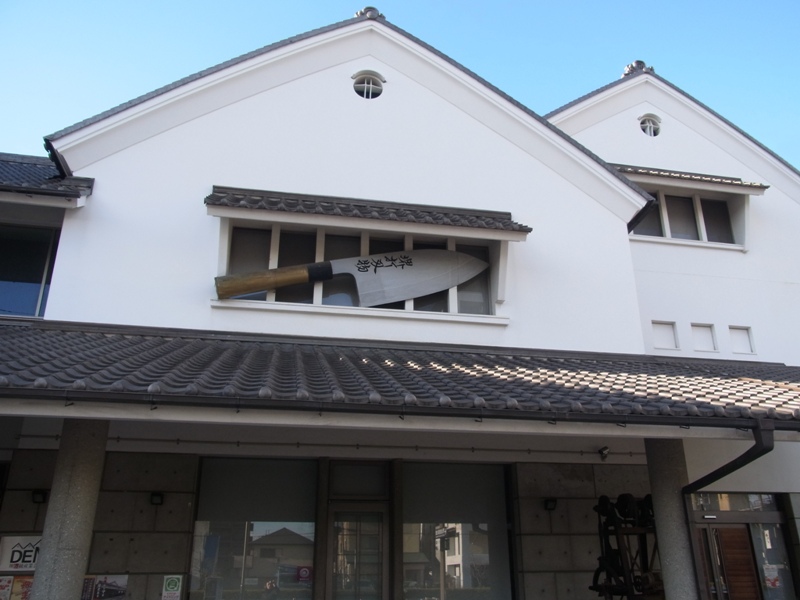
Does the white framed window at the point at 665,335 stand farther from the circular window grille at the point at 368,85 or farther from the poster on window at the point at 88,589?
the poster on window at the point at 88,589

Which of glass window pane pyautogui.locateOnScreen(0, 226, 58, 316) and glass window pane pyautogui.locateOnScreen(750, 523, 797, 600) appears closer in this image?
glass window pane pyautogui.locateOnScreen(0, 226, 58, 316)

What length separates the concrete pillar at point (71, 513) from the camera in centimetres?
564

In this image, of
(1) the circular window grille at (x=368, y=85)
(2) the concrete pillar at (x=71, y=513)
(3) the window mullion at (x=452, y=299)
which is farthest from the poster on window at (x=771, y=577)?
(1) the circular window grille at (x=368, y=85)

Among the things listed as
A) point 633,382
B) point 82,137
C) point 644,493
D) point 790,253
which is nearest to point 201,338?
point 82,137

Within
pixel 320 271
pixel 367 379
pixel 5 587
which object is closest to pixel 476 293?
pixel 320 271

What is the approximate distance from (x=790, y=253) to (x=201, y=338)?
1048 cm

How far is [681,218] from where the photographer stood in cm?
1181

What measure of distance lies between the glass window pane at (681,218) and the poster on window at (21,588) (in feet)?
36.3

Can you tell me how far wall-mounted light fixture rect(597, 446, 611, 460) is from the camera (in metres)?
8.86

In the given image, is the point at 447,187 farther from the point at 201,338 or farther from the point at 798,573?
the point at 798,573

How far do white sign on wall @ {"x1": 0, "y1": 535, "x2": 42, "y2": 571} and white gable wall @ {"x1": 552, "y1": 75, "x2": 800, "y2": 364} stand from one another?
9.24 meters

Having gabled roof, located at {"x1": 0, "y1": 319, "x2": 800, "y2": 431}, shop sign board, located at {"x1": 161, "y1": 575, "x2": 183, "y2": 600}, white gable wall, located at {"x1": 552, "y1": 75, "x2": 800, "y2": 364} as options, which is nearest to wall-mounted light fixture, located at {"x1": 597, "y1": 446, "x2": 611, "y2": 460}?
gabled roof, located at {"x1": 0, "y1": 319, "x2": 800, "y2": 431}

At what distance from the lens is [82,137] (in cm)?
860

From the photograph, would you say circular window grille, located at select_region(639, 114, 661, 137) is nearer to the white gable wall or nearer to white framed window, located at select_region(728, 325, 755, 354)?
the white gable wall
